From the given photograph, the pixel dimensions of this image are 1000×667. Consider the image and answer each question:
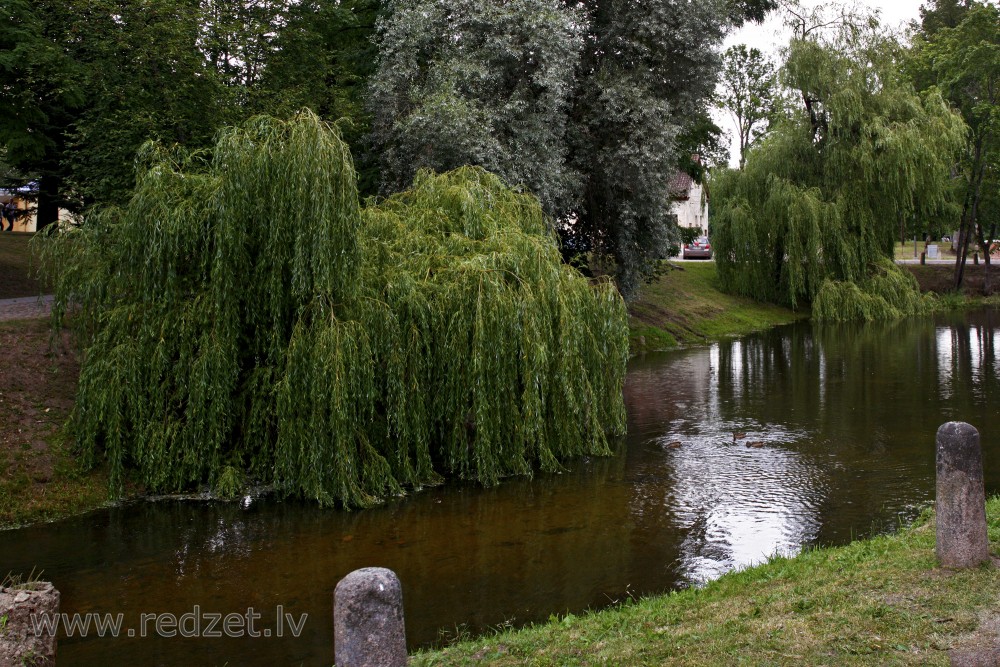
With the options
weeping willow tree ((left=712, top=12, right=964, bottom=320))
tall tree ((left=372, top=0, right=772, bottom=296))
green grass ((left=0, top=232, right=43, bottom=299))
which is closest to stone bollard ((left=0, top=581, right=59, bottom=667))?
green grass ((left=0, top=232, right=43, bottom=299))

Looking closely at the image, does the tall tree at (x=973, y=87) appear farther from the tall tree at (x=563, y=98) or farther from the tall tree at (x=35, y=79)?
the tall tree at (x=35, y=79)

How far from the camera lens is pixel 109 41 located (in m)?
18.8

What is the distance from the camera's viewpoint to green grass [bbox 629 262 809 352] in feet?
111

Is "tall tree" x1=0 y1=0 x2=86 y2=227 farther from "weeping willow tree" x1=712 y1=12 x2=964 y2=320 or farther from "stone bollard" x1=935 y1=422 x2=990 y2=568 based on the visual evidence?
"weeping willow tree" x1=712 y1=12 x2=964 y2=320

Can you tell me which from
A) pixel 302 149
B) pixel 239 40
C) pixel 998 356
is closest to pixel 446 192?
pixel 302 149

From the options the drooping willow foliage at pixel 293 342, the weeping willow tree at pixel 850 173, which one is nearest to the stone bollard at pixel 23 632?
the drooping willow foliage at pixel 293 342

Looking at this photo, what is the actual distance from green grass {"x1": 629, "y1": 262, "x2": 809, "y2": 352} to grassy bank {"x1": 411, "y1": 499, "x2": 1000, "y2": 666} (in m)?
23.9

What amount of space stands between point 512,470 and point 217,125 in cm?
1014

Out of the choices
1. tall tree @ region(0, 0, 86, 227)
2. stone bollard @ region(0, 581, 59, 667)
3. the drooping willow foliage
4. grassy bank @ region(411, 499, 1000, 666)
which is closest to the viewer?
stone bollard @ region(0, 581, 59, 667)

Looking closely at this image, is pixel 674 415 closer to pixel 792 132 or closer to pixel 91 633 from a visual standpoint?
pixel 91 633

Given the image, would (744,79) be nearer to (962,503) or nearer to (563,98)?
(563,98)

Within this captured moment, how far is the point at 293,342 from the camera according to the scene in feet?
41.9

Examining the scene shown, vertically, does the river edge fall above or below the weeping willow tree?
below

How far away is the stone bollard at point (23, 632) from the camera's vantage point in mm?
5008
